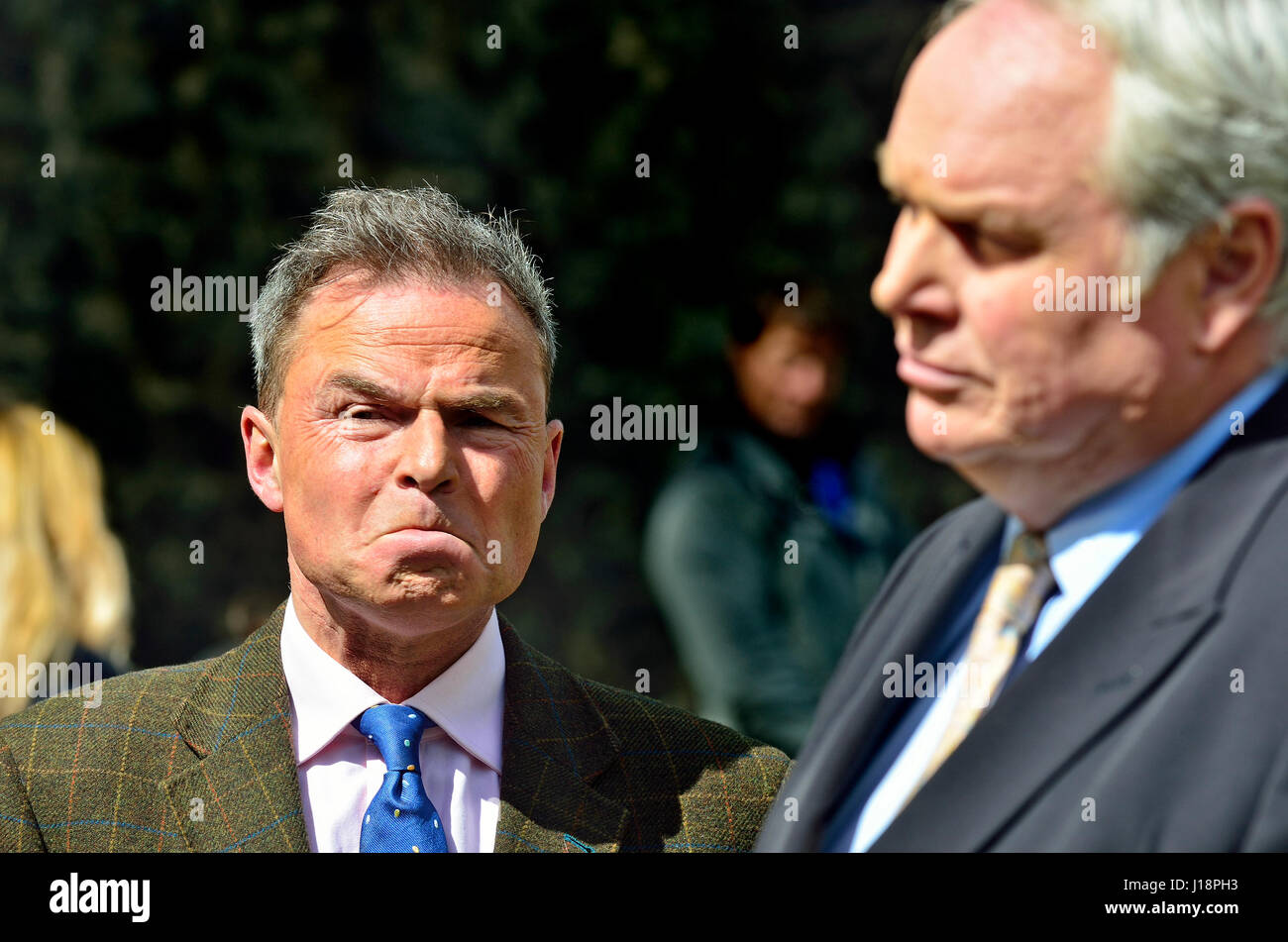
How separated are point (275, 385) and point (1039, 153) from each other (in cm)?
134

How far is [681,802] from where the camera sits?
241 cm

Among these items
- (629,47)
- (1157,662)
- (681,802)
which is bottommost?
(681,802)

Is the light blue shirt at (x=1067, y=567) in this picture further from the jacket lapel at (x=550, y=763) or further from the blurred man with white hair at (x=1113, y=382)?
the jacket lapel at (x=550, y=763)

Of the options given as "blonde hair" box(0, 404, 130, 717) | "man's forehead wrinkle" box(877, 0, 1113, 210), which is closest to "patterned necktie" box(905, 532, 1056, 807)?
"man's forehead wrinkle" box(877, 0, 1113, 210)

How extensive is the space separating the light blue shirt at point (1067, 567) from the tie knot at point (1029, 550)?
14 mm

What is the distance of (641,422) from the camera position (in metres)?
4.75

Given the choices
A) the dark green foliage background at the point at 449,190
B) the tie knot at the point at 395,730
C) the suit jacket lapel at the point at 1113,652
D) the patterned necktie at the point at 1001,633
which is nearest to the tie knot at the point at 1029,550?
the patterned necktie at the point at 1001,633

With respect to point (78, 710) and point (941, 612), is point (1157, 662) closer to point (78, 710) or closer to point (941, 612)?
point (941, 612)

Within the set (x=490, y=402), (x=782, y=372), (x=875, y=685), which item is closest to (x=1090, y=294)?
(x=875, y=685)

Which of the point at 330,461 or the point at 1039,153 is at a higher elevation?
the point at 1039,153

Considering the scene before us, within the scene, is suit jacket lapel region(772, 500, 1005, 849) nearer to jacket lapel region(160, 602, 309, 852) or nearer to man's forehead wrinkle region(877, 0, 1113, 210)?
man's forehead wrinkle region(877, 0, 1113, 210)

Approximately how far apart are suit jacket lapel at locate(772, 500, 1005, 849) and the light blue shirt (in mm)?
19

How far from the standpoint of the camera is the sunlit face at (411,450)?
6.90ft

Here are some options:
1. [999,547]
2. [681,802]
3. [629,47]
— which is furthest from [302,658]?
[629,47]
